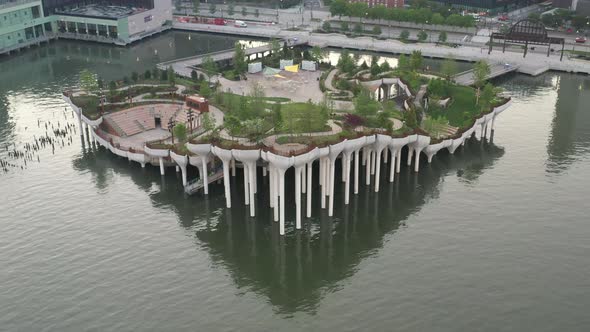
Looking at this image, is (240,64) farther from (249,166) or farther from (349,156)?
(249,166)

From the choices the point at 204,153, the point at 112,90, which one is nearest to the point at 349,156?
the point at 204,153

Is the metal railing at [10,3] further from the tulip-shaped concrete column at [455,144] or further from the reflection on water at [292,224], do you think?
the tulip-shaped concrete column at [455,144]

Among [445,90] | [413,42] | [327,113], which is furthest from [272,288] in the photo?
[413,42]

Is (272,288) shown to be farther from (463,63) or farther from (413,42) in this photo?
(413,42)

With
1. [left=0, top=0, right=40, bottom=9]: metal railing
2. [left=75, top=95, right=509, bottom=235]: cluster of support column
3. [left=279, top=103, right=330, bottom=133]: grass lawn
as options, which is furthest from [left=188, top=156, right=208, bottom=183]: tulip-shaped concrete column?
[left=0, top=0, right=40, bottom=9]: metal railing

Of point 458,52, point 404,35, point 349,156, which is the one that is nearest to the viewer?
point 349,156

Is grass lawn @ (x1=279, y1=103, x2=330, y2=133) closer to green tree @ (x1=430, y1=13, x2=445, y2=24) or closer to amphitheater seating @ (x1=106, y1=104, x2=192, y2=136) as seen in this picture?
amphitheater seating @ (x1=106, y1=104, x2=192, y2=136)

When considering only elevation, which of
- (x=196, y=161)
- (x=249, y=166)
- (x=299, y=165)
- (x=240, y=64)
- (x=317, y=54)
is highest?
(x=317, y=54)
